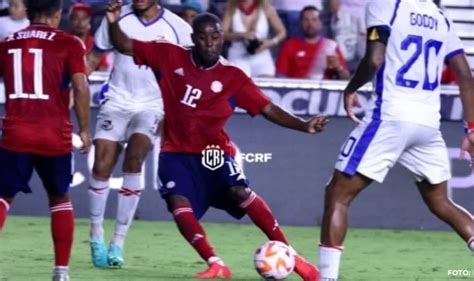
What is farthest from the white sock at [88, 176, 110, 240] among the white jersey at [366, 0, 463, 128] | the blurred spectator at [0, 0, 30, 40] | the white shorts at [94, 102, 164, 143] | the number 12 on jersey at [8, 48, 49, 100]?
the blurred spectator at [0, 0, 30, 40]

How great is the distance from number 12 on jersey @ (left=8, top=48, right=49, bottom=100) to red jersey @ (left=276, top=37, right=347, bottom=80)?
616 cm

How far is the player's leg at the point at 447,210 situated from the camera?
379 inches

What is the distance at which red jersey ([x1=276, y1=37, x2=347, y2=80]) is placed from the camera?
607 inches

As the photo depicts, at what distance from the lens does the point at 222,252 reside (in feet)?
41.3

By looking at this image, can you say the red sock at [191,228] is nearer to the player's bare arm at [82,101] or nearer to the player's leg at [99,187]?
the player's bare arm at [82,101]

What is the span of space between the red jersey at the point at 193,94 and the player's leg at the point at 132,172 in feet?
3.41

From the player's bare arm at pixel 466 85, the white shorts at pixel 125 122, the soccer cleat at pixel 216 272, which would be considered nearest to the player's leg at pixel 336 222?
the player's bare arm at pixel 466 85

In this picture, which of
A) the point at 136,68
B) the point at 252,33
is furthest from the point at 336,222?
the point at 252,33

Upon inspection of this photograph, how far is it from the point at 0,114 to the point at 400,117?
644 centimetres

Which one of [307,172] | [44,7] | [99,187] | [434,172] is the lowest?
[307,172]

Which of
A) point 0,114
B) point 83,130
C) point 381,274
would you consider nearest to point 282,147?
point 0,114

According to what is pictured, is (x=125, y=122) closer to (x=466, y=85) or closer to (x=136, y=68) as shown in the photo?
(x=136, y=68)

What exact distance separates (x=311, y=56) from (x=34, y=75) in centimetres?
641

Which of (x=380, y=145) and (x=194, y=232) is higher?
(x=380, y=145)
